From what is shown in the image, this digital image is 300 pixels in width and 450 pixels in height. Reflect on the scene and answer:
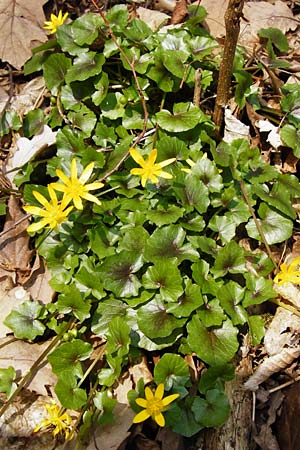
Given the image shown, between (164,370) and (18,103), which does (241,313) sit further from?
(18,103)

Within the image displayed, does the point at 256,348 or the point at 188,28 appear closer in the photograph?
the point at 256,348

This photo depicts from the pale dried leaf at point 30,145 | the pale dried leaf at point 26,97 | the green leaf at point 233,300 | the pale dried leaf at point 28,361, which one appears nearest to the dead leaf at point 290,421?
the green leaf at point 233,300

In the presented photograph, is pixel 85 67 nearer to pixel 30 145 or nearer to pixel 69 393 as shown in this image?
pixel 30 145

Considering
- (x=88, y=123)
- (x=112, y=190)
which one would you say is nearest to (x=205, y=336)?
(x=112, y=190)

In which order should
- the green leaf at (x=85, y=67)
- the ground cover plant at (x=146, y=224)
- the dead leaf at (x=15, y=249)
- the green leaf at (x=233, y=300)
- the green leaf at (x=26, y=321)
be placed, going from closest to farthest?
the ground cover plant at (x=146, y=224), the green leaf at (x=233, y=300), the green leaf at (x=26, y=321), the dead leaf at (x=15, y=249), the green leaf at (x=85, y=67)

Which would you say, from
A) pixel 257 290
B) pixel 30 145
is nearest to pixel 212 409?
pixel 257 290

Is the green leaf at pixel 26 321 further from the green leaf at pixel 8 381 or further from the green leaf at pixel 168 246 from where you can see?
the green leaf at pixel 168 246
